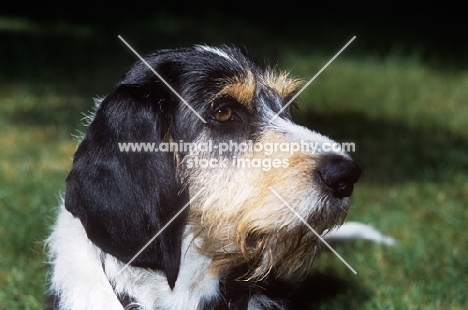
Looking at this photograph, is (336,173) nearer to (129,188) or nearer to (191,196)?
(191,196)

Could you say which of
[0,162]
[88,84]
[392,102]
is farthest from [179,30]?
[0,162]

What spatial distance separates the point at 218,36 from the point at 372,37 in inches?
103

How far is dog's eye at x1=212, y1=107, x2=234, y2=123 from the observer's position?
380cm

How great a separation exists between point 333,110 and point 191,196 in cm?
615

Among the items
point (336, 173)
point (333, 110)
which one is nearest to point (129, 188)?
point (336, 173)

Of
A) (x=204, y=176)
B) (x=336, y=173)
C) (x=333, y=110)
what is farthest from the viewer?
(x=333, y=110)

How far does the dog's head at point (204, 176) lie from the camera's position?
11.6 feet

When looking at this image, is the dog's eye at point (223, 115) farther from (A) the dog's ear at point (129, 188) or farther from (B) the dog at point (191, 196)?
(A) the dog's ear at point (129, 188)

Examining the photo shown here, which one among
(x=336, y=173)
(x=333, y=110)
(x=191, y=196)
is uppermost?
(x=336, y=173)

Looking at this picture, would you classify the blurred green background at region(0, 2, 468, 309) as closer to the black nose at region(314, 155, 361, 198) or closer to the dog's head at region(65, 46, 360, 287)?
the dog's head at region(65, 46, 360, 287)

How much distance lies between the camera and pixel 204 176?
12.2 ft

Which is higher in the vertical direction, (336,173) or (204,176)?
(336,173)

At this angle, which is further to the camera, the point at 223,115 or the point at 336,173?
the point at 223,115

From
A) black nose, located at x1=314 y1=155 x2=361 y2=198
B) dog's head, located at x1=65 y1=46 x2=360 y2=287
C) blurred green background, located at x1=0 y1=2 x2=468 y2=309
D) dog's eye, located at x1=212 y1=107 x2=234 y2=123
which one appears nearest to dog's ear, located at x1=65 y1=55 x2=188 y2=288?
dog's head, located at x1=65 y1=46 x2=360 y2=287
